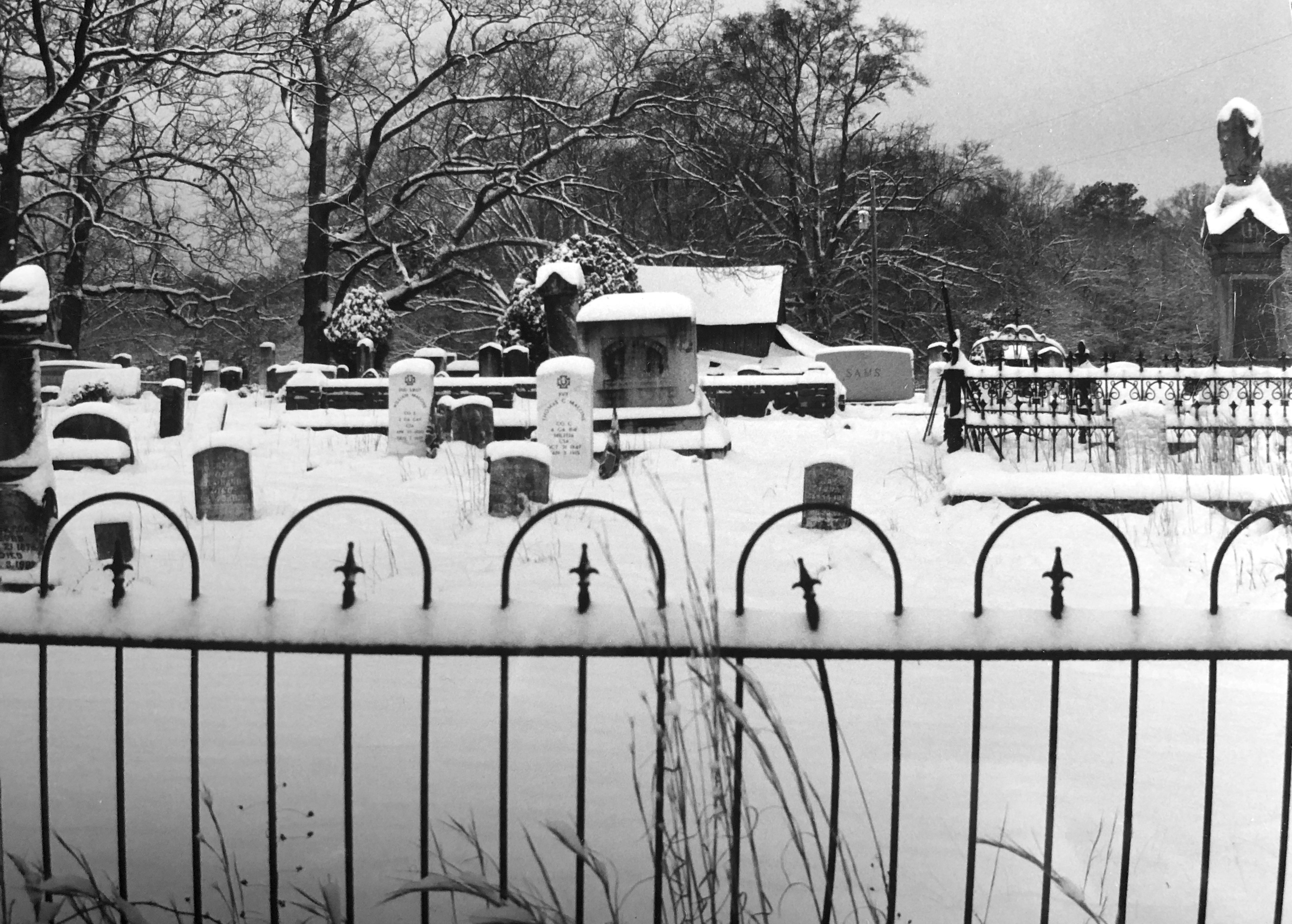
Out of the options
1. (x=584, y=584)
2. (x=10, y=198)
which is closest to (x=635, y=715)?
(x=584, y=584)

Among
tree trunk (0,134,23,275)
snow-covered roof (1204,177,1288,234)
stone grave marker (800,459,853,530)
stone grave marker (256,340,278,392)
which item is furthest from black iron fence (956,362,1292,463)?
stone grave marker (256,340,278,392)

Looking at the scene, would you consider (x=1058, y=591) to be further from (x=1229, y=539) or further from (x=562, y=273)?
(x=562, y=273)

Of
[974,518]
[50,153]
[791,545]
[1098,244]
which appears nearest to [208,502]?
[791,545]

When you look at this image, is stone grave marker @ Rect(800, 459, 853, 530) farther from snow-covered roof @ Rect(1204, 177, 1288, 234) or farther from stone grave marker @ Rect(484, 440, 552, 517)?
snow-covered roof @ Rect(1204, 177, 1288, 234)

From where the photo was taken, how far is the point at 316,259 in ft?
65.8

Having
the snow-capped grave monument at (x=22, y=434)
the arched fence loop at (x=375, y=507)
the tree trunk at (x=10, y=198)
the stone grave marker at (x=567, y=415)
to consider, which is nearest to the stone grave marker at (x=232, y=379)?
the tree trunk at (x=10, y=198)

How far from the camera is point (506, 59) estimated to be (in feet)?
61.5

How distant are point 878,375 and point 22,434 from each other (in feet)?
60.2

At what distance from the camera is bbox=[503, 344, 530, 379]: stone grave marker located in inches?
650

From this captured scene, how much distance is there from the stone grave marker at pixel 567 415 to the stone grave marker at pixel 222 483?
8.71ft

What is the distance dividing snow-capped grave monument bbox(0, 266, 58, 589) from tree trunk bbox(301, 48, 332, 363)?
546 inches

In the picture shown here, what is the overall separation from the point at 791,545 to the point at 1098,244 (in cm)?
3153

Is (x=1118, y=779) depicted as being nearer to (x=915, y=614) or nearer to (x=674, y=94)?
(x=915, y=614)

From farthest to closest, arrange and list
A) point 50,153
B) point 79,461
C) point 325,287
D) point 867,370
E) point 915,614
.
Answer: point 867,370 < point 325,287 < point 50,153 < point 79,461 < point 915,614
